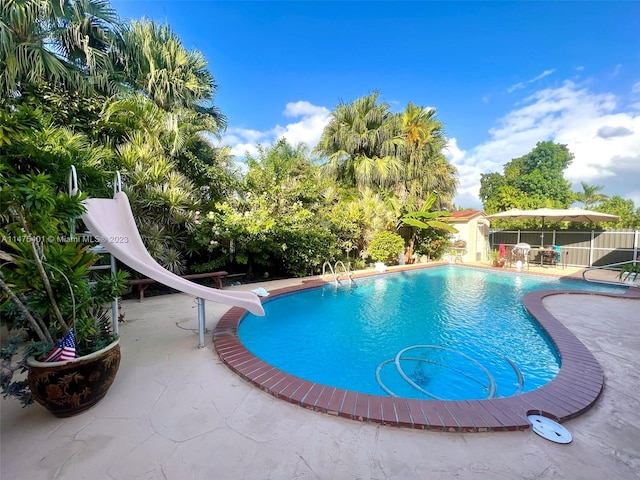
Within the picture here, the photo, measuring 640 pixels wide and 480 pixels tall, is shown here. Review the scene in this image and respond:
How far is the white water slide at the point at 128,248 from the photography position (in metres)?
3.73

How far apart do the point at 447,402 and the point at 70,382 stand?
3.70 meters

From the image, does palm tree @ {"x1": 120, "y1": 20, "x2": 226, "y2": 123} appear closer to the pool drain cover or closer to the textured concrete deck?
the textured concrete deck

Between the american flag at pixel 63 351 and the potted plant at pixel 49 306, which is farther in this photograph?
the american flag at pixel 63 351

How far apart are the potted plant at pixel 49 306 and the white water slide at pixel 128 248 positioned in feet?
2.50

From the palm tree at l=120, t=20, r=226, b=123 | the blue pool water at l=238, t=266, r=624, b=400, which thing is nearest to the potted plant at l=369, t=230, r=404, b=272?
the blue pool water at l=238, t=266, r=624, b=400

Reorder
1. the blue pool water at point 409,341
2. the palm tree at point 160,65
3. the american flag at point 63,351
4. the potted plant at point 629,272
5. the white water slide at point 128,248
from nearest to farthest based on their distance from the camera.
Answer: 1. the american flag at point 63,351
2. the white water slide at point 128,248
3. the blue pool water at point 409,341
4. the potted plant at point 629,272
5. the palm tree at point 160,65

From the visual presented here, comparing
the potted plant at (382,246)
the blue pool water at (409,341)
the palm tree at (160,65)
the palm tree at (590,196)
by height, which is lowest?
the blue pool water at (409,341)

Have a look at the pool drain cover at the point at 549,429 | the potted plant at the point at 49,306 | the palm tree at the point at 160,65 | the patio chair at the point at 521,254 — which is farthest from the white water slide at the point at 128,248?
the patio chair at the point at 521,254

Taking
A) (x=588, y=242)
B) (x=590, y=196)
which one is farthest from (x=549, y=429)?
(x=590, y=196)

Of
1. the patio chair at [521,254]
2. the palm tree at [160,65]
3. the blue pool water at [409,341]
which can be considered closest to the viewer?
the blue pool water at [409,341]

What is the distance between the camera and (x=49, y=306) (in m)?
2.70

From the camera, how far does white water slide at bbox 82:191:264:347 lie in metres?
3.73

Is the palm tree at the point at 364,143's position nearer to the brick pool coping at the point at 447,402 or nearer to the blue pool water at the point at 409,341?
the blue pool water at the point at 409,341

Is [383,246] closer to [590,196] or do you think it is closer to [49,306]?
[49,306]
